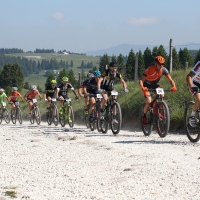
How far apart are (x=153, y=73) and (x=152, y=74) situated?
0.03 metres

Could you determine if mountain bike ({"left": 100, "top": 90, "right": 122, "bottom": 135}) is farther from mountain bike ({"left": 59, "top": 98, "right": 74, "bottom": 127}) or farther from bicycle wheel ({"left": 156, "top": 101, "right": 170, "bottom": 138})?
mountain bike ({"left": 59, "top": 98, "right": 74, "bottom": 127})

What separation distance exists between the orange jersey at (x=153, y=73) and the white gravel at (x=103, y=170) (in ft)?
4.77

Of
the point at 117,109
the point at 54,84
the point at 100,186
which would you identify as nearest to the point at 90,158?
the point at 100,186

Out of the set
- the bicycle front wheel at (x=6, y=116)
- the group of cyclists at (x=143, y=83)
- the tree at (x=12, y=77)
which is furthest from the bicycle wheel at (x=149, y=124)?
the tree at (x=12, y=77)

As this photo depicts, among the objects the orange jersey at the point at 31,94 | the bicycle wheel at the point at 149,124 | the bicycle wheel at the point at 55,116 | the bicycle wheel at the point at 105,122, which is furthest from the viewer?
the orange jersey at the point at 31,94

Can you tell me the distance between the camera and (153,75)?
450 inches

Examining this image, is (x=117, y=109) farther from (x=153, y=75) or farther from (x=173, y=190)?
(x=173, y=190)

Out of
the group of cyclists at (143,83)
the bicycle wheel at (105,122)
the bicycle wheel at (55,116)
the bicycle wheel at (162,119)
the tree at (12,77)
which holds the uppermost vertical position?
the group of cyclists at (143,83)

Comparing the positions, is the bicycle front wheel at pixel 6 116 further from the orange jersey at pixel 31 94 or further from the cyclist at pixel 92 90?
the cyclist at pixel 92 90

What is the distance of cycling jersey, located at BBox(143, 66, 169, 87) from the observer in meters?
11.3

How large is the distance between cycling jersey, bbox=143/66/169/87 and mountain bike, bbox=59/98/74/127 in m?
7.27

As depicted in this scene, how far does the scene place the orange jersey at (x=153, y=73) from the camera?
37.1 feet

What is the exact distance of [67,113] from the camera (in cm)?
1878

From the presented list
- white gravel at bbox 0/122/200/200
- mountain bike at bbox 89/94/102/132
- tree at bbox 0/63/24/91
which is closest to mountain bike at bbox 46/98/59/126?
mountain bike at bbox 89/94/102/132
